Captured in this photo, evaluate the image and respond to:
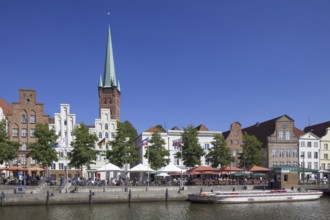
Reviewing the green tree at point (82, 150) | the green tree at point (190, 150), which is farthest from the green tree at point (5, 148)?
the green tree at point (190, 150)

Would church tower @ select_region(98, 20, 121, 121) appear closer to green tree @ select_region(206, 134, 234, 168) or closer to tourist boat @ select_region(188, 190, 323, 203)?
green tree @ select_region(206, 134, 234, 168)

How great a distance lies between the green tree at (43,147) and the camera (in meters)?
59.7

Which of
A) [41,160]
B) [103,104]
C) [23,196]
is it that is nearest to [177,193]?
[23,196]

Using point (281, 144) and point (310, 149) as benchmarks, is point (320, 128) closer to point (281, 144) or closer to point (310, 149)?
point (310, 149)

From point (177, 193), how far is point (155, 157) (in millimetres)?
18584

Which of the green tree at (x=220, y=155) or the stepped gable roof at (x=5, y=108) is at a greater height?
the stepped gable roof at (x=5, y=108)

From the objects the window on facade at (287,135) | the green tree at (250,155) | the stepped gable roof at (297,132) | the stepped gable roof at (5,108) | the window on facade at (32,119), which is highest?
the stepped gable roof at (5,108)

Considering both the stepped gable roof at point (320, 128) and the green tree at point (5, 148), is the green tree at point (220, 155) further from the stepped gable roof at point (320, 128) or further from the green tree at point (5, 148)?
the green tree at point (5, 148)

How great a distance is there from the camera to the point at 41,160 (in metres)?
59.8

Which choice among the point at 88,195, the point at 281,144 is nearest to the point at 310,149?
the point at 281,144

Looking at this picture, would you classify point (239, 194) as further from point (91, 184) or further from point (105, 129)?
point (105, 129)

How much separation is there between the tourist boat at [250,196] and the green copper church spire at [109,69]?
303 ft

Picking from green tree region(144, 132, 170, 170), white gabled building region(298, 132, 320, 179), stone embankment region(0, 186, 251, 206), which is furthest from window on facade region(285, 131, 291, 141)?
stone embankment region(0, 186, 251, 206)

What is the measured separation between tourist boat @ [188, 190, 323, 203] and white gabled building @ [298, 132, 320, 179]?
36.9 meters
